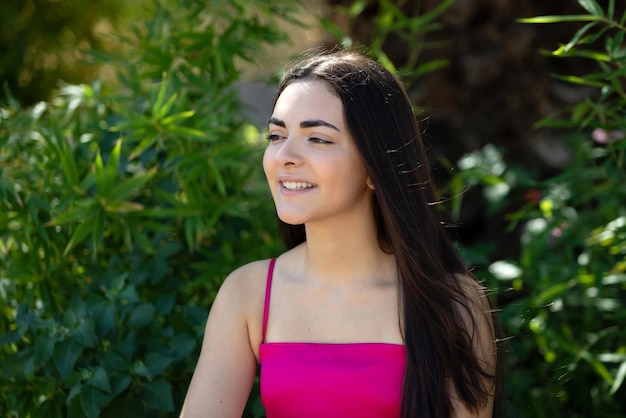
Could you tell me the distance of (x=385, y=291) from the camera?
1961 mm

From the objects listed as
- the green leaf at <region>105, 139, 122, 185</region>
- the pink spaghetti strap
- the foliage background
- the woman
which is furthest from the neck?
the green leaf at <region>105, 139, 122, 185</region>

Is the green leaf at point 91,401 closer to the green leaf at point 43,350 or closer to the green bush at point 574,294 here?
the green leaf at point 43,350

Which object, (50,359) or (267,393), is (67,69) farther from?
(267,393)

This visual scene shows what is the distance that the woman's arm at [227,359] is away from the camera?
1.94 meters

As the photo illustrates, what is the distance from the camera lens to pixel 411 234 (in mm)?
1903

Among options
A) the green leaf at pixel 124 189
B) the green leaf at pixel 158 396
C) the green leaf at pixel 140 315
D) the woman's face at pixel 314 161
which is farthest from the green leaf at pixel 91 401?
the woman's face at pixel 314 161

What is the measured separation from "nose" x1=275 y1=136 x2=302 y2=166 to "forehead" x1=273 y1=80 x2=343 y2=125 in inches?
2.0

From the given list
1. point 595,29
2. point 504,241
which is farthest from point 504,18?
point 504,241

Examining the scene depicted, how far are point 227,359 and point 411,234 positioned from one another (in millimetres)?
502

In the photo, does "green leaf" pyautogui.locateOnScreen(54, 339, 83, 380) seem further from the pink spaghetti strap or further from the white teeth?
the white teeth

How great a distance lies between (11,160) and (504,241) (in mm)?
1963

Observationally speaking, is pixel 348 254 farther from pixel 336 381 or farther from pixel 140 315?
pixel 140 315

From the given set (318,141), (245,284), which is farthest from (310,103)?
(245,284)

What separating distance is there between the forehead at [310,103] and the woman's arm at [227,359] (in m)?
0.42
